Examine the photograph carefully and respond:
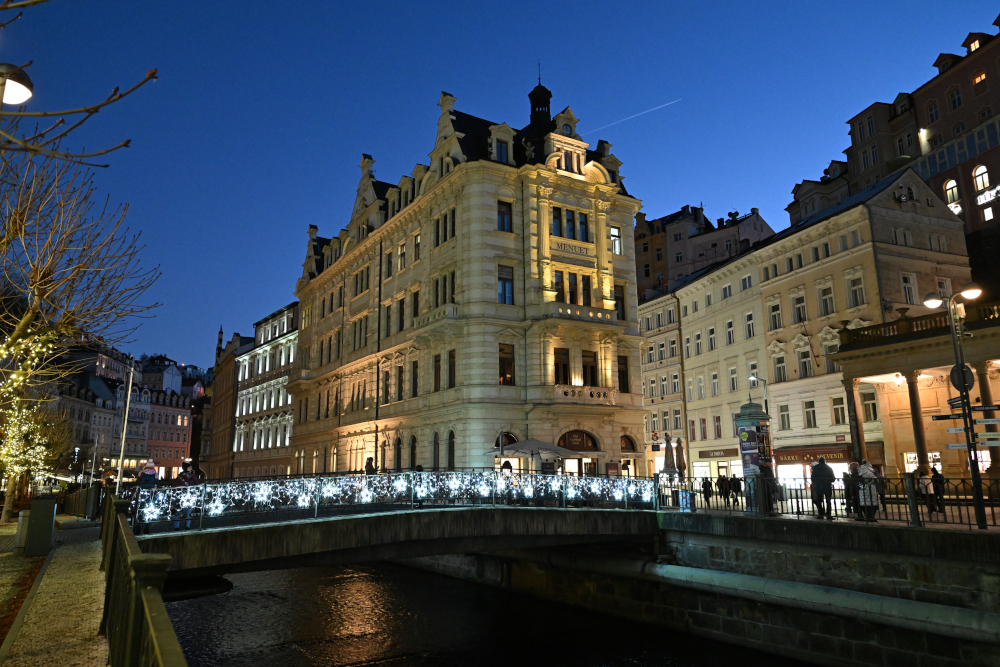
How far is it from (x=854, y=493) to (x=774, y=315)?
29.1 meters

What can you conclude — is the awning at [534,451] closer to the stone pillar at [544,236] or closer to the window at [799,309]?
the stone pillar at [544,236]

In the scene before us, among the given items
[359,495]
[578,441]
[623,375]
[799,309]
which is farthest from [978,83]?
[359,495]

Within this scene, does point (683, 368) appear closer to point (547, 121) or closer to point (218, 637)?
point (547, 121)

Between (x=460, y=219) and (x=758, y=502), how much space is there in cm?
2466

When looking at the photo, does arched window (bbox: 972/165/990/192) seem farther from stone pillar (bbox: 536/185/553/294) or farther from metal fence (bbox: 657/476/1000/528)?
metal fence (bbox: 657/476/1000/528)

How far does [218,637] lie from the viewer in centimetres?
2262

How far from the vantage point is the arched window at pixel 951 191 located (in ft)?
189

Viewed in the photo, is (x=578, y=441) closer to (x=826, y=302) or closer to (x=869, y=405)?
(x=869, y=405)

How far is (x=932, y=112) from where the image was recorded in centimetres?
6309

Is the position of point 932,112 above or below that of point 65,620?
above

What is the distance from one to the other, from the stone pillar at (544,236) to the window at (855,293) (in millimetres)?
18002

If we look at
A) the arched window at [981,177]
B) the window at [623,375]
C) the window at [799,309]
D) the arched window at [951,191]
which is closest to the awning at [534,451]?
the window at [623,375]

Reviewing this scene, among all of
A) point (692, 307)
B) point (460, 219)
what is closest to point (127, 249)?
point (460, 219)

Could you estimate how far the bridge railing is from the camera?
682 inches
